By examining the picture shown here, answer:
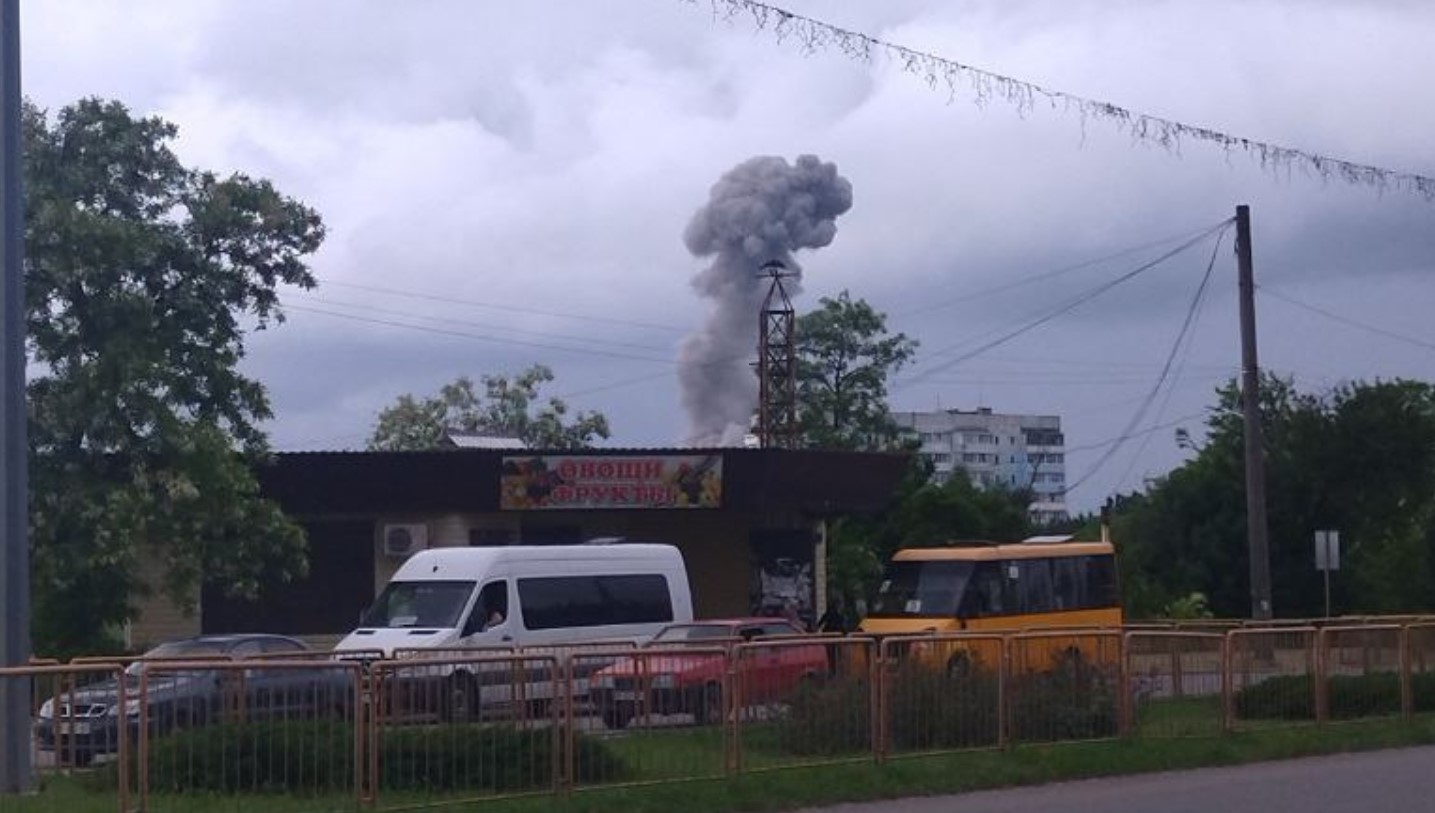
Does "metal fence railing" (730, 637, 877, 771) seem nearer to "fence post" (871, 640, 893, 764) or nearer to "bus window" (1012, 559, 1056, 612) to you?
"fence post" (871, 640, 893, 764)

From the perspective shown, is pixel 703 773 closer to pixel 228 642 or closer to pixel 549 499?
pixel 228 642

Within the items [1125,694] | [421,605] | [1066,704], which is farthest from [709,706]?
[421,605]

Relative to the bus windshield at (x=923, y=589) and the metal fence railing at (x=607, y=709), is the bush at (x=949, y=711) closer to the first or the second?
the metal fence railing at (x=607, y=709)

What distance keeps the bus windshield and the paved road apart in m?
10.7

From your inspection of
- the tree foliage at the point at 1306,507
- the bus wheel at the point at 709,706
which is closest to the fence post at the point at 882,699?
the bus wheel at the point at 709,706

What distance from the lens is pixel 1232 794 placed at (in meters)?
18.6

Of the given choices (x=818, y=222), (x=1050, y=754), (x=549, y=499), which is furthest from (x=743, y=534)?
(x=818, y=222)

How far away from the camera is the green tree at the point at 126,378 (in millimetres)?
32094

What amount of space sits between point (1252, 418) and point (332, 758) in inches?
889

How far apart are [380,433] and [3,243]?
6530 centimetres

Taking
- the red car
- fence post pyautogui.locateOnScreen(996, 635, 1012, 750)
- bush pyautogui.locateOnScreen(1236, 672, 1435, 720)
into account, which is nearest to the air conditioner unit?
bush pyautogui.locateOnScreen(1236, 672, 1435, 720)

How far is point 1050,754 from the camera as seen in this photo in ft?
67.2

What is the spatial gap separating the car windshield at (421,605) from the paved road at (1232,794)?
34.5ft

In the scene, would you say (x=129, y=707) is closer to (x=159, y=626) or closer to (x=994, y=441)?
(x=159, y=626)
